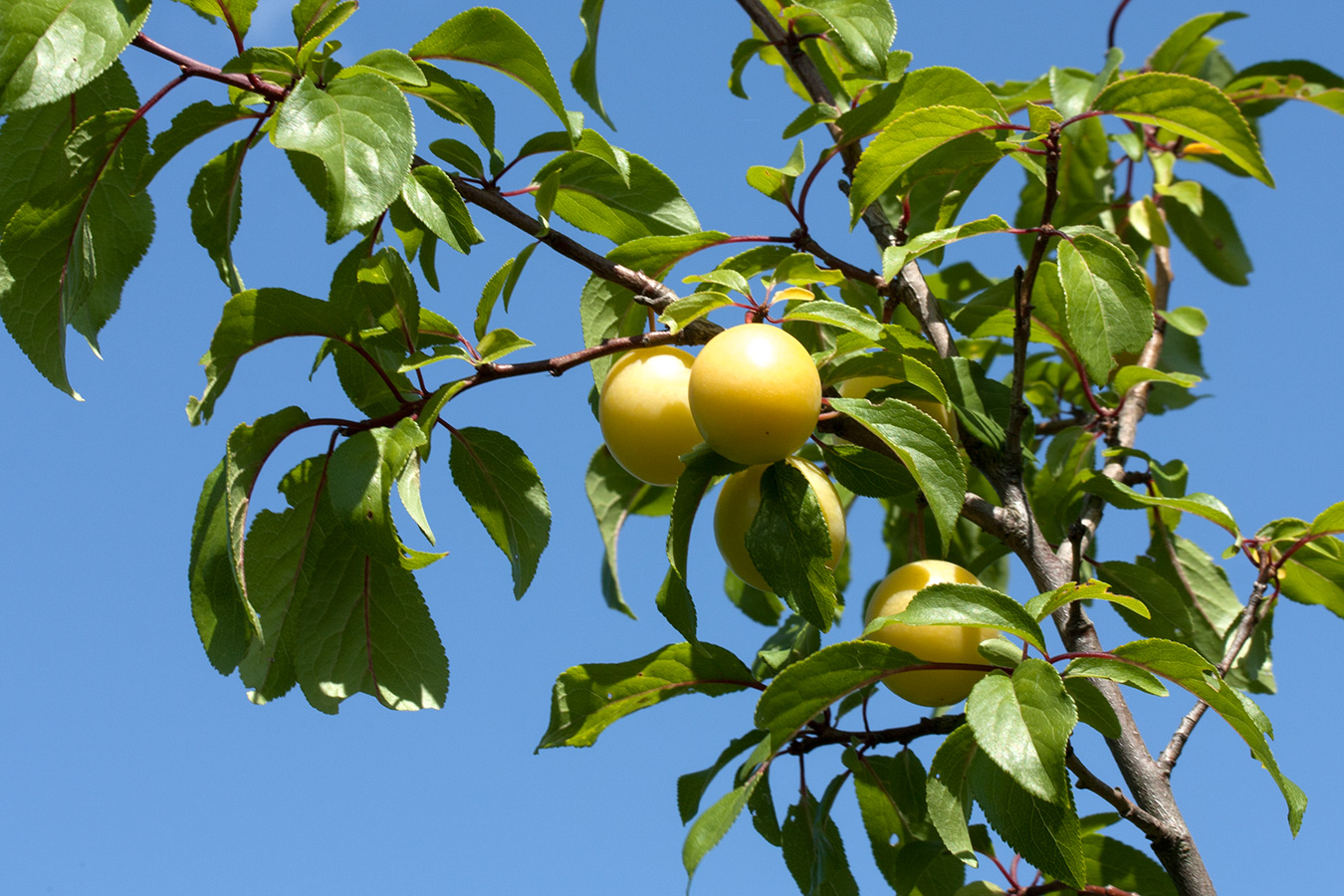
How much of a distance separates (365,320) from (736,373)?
45 centimetres

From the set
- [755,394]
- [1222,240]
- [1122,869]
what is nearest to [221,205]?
[755,394]

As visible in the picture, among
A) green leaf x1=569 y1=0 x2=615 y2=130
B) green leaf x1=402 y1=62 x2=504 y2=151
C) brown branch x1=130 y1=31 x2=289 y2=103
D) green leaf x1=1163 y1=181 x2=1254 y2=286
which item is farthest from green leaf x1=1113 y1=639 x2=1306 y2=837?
green leaf x1=1163 y1=181 x2=1254 y2=286

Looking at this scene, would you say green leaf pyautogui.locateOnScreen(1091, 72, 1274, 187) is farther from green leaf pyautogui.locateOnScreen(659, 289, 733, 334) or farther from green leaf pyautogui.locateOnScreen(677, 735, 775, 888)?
green leaf pyautogui.locateOnScreen(677, 735, 775, 888)

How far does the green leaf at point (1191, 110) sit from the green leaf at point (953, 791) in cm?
66

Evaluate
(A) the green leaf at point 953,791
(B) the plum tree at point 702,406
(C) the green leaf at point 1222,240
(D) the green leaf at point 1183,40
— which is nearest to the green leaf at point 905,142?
(B) the plum tree at point 702,406

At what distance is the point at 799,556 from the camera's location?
1064 millimetres

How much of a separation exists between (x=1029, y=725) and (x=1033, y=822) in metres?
0.12

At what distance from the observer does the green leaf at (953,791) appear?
1.08m

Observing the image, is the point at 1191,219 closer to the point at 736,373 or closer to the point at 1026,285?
the point at 1026,285

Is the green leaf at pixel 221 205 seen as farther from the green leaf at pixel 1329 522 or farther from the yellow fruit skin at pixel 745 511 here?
the green leaf at pixel 1329 522

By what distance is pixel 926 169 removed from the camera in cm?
134

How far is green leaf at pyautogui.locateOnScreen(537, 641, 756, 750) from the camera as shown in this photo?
126cm

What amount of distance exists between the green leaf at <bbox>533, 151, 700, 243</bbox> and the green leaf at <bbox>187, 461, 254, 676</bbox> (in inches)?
20.5

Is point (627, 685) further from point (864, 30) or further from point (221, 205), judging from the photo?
point (864, 30)
